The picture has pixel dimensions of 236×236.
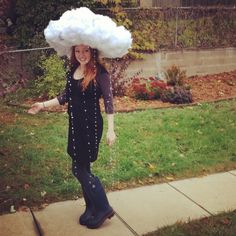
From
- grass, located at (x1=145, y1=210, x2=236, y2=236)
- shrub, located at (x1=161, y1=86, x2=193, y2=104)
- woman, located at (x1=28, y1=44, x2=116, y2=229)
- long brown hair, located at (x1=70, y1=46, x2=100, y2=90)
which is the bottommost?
grass, located at (x1=145, y1=210, x2=236, y2=236)

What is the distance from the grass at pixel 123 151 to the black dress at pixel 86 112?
1037 mm

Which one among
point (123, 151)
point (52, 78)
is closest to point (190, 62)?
point (52, 78)

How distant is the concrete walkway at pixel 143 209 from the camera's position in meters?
4.51

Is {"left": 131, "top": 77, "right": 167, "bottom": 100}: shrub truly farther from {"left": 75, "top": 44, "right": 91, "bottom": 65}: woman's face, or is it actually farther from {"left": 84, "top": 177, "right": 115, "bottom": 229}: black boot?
{"left": 75, "top": 44, "right": 91, "bottom": 65}: woman's face

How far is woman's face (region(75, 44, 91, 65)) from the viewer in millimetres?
4238

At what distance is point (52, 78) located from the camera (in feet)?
30.6

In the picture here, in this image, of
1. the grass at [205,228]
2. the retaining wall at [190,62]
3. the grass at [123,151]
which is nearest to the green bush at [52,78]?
the grass at [123,151]

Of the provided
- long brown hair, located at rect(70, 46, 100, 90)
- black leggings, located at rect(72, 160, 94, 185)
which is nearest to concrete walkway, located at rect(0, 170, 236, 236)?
black leggings, located at rect(72, 160, 94, 185)

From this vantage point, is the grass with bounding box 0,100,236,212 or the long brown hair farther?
the grass with bounding box 0,100,236,212

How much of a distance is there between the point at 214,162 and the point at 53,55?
4.97 meters

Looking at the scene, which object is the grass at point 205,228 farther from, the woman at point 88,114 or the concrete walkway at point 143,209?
the woman at point 88,114

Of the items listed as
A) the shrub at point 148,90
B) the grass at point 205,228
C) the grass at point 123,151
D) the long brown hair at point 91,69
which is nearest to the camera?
the long brown hair at point 91,69

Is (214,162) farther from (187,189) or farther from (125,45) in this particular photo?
(125,45)

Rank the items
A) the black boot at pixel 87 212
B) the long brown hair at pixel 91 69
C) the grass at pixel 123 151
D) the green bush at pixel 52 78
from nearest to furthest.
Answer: the long brown hair at pixel 91 69, the black boot at pixel 87 212, the grass at pixel 123 151, the green bush at pixel 52 78
